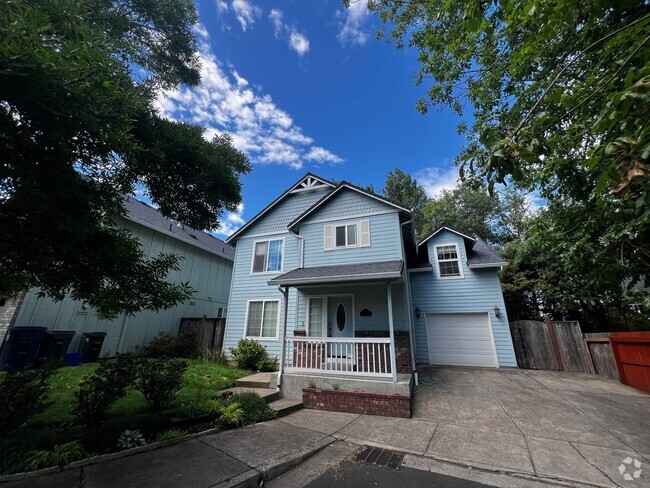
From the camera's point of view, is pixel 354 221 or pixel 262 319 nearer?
pixel 354 221

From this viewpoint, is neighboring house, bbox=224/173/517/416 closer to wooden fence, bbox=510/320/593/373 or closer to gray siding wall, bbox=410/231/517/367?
gray siding wall, bbox=410/231/517/367

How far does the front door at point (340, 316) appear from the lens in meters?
9.91

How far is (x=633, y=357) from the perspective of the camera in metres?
7.80

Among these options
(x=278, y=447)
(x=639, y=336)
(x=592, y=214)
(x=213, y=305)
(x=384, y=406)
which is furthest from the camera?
(x=213, y=305)

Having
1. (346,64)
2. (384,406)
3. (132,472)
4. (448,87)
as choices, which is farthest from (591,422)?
(346,64)

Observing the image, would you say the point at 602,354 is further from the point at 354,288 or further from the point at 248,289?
the point at 248,289

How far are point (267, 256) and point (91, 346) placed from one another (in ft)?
25.1

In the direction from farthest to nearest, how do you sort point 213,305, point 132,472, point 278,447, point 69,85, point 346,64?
1. point 213,305
2. point 346,64
3. point 278,447
4. point 132,472
5. point 69,85

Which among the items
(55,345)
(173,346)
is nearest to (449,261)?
(173,346)

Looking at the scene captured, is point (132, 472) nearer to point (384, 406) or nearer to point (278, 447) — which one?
point (278, 447)

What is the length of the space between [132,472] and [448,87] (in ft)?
37.1

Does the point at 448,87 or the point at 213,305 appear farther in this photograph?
the point at 213,305

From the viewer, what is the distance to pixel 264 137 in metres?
15.0

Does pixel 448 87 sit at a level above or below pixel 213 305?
above
